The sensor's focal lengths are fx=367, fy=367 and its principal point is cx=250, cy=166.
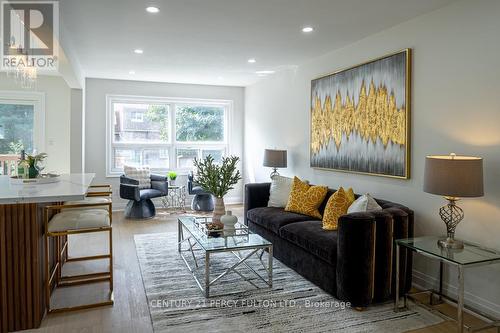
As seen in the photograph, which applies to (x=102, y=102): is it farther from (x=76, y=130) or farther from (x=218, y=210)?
(x=218, y=210)

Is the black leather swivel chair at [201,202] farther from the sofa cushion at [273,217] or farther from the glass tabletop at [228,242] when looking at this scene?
the glass tabletop at [228,242]

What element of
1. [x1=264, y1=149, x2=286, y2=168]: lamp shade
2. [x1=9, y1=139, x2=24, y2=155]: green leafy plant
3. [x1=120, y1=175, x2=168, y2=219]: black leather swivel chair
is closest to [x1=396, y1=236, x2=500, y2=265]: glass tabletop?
[x1=264, y1=149, x2=286, y2=168]: lamp shade

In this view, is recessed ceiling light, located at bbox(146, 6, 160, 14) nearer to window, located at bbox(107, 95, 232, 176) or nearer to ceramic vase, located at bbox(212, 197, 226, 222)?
ceramic vase, located at bbox(212, 197, 226, 222)

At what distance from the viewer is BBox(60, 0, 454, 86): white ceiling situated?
3188mm

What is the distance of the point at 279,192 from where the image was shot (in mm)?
4848

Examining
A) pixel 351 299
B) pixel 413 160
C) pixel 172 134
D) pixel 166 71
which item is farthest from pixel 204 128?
pixel 351 299

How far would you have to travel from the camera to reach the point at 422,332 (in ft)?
8.64

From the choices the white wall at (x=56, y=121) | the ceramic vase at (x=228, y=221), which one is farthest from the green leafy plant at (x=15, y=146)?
the ceramic vase at (x=228, y=221)

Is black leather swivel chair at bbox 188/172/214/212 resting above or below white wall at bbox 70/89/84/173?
below

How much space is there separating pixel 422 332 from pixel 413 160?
1559 millimetres

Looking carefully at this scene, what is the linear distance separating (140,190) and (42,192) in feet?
12.3

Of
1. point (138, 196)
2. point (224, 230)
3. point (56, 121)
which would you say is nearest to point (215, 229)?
point (224, 230)

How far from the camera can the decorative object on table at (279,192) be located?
4793 millimetres

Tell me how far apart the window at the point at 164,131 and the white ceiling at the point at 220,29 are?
5.20ft
